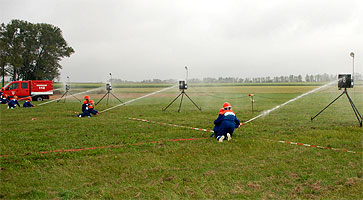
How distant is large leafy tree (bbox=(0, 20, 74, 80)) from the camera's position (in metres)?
43.7

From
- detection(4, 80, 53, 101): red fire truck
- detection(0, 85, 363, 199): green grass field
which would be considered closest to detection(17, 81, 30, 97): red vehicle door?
detection(4, 80, 53, 101): red fire truck

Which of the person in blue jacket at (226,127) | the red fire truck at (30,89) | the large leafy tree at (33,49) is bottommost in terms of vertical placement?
the person in blue jacket at (226,127)

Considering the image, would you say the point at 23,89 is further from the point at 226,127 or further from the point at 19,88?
the point at 226,127

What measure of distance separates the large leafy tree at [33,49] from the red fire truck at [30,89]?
1400 centimetres

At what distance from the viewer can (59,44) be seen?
164 ft

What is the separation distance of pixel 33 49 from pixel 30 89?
19202 mm

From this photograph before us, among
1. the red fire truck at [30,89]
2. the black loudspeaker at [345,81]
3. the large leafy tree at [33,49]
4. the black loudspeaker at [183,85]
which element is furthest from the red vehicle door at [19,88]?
the black loudspeaker at [345,81]

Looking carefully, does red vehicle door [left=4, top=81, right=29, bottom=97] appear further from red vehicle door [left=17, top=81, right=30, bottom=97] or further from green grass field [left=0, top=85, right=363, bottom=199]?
green grass field [left=0, top=85, right=363, bottom=199]

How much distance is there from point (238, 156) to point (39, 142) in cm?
628

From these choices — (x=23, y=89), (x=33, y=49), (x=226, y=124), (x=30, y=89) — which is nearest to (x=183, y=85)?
(x=226, y=124)

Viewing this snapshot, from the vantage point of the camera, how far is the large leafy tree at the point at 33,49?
1721 inches

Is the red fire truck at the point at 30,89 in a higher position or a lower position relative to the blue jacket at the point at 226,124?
higher

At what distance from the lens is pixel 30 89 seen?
103ft

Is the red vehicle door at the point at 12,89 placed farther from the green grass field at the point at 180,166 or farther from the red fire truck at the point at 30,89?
the green grass field at the point at 180,166
